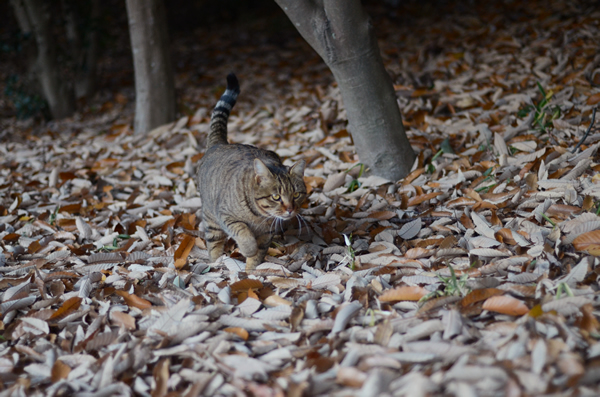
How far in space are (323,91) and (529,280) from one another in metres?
4.46

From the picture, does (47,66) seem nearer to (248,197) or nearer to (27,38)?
(27,38)

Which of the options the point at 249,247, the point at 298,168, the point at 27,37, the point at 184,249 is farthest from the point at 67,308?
the point at 27,37

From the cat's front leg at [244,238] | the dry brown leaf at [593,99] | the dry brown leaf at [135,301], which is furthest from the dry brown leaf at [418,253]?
the dry brown leaf at [593,99]

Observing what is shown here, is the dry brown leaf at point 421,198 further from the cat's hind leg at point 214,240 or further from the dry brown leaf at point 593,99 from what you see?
the dry brown leaf at point 593,99

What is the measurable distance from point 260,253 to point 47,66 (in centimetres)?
588

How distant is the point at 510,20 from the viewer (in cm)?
731

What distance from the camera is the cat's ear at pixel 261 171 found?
2838 mm

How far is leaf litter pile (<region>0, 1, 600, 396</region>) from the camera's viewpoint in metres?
1.99

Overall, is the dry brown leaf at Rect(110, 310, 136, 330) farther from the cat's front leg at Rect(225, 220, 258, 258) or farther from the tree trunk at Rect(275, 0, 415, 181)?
the tree trunk at Rect(275, 0, 415, 181)

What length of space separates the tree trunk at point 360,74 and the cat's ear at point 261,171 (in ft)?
3.93

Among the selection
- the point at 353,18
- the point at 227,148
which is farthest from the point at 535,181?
the point at 227,148

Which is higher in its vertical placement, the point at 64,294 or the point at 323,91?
the point at 323,91

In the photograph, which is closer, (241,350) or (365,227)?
(241,350)

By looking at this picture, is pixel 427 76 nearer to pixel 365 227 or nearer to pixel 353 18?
pixel 353 18
